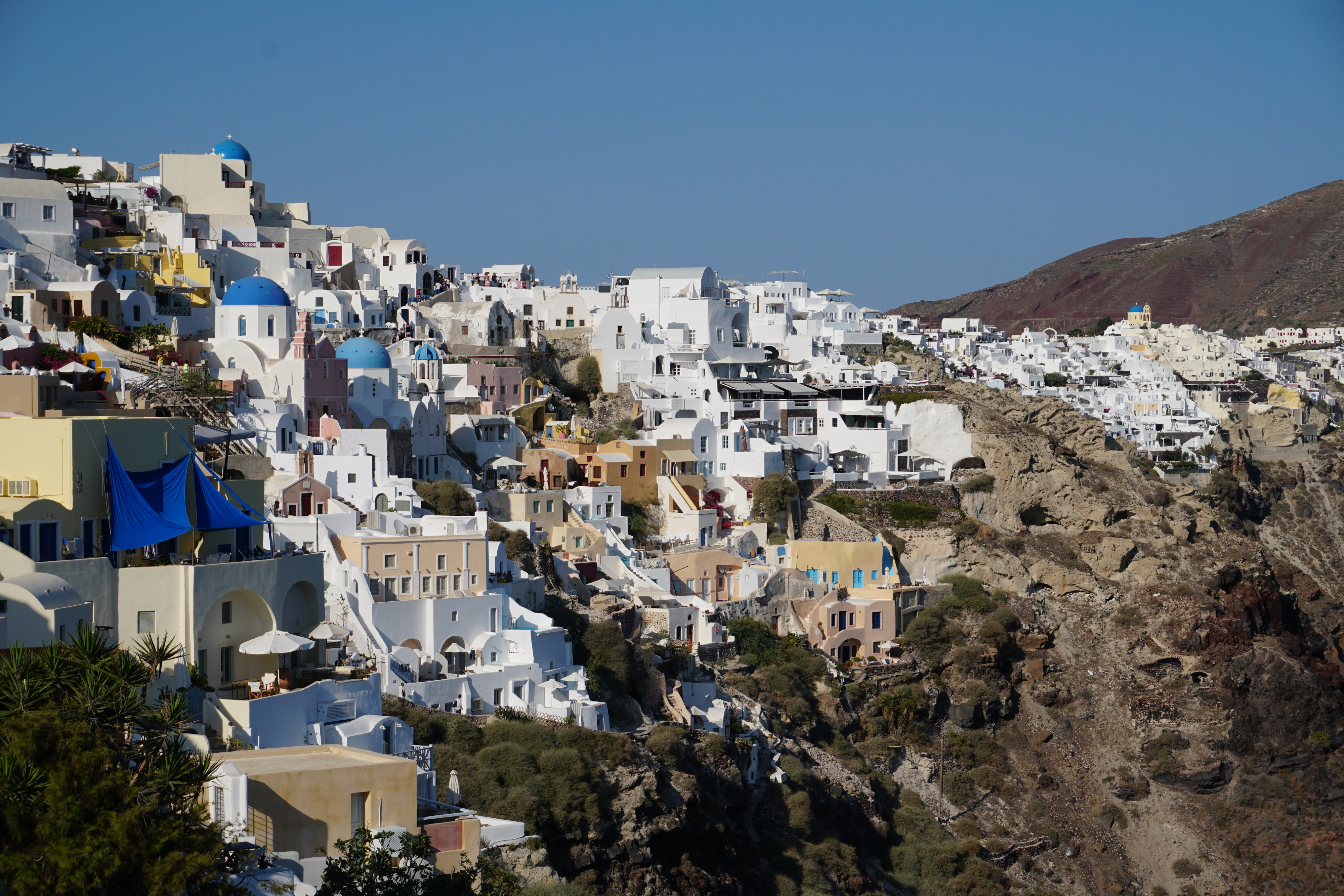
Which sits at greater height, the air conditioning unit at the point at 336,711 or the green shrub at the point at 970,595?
the green shrub at the point at 970,595

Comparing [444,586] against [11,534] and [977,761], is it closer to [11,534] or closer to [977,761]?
[11,534]

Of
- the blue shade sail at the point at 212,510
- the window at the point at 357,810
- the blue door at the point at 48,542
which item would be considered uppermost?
the blue shade sail at the point at 212,510

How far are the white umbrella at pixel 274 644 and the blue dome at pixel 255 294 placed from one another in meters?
25.5

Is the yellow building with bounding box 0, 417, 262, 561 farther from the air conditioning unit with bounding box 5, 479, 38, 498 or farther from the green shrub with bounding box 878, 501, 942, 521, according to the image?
the green shrub with bounding box 878, 501, 942, 521

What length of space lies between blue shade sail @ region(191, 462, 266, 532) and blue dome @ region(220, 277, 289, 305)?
22.4 meters

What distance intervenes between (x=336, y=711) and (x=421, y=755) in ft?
5.82

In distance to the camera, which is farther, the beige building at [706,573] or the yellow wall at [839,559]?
the yellow wall at [839,559]

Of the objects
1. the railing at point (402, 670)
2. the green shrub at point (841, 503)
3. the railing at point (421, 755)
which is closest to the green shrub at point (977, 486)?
the green shrub at point (841, 503)

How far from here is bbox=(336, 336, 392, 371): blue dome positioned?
52969mm

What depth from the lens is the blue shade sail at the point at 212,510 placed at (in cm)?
3012

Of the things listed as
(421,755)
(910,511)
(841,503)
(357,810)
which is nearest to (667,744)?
(421,755)

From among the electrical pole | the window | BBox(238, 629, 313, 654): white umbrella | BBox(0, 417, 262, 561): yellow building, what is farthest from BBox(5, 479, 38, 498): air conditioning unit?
the electrical pole

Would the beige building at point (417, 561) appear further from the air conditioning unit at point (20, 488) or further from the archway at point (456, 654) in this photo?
the air conditioning unit at point (20, 488)

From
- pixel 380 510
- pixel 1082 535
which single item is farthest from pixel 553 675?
pixel 1082 535
